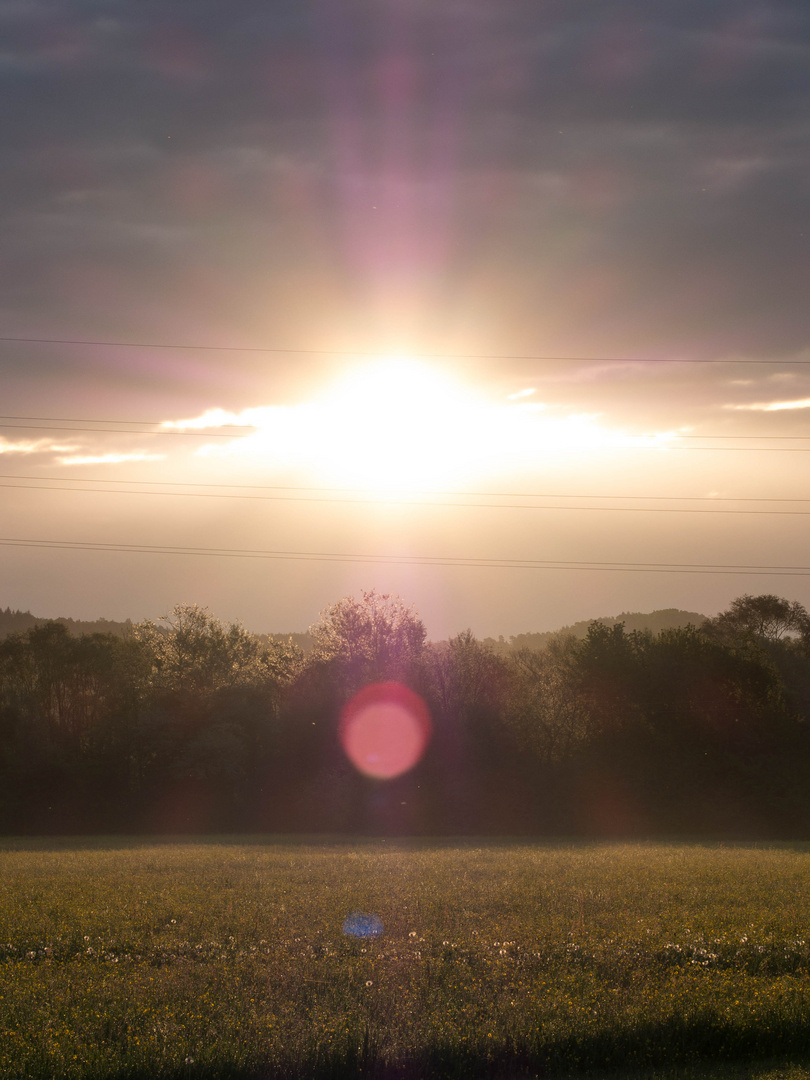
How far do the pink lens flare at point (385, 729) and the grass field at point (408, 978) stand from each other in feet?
123

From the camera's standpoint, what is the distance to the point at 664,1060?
40.6ft

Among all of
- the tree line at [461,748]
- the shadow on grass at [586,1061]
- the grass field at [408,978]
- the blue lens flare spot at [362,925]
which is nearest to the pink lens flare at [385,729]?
the tree line at [461,748]

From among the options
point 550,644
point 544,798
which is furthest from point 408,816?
point 550,644

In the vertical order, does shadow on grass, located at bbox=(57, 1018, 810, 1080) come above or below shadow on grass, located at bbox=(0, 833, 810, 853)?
above

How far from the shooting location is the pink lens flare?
208 feet

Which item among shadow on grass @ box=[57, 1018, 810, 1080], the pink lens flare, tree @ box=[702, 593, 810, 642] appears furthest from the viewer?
tree @ box=[702, 593, 810, 642]

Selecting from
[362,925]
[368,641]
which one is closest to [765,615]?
[368,641]

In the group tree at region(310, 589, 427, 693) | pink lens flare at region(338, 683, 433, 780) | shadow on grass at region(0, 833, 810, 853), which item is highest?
tree at region(310, 589, 427, 693)

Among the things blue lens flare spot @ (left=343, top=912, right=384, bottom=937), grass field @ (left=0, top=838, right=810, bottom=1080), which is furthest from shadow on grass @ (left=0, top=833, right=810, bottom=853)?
blue lens flare spot @ (left=343, top=912, right=384, bottom=937)

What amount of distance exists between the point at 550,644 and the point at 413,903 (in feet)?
232

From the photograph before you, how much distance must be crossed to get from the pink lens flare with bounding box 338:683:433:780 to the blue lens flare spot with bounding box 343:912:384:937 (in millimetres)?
42315

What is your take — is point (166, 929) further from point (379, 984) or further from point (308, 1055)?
point (308, 1055)

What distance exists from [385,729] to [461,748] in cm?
670

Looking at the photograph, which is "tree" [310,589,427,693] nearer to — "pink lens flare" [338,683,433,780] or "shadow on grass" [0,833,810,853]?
"pink lens flare" [338,683,433,780]
